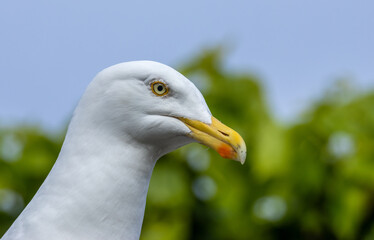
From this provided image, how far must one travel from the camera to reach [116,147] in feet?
7.49

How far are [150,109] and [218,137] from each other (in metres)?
0.28

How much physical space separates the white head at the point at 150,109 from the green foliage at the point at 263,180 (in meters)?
3.69

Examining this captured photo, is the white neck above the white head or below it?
below

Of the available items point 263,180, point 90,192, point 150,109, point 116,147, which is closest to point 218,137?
point 150,109

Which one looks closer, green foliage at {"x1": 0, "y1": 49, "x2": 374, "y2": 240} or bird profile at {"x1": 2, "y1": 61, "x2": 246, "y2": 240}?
bird profile at {"x1": 2, "y1": 61, "x2": 246, "y2": 240}

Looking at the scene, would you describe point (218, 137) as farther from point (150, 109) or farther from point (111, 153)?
point (111, 153)

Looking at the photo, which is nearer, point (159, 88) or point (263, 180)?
point (159, 88)

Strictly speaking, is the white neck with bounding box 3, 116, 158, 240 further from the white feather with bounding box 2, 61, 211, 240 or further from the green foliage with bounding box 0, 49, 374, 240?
the green foliage with bounding box 0, 49, 374, 240

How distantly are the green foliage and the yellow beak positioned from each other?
12.0ft

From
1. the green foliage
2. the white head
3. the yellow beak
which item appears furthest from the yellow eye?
the green foliage

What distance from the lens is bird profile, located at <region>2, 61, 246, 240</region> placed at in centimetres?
224

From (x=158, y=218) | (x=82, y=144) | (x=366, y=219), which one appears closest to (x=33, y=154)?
(x=158, y=218)

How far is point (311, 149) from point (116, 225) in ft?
14.3

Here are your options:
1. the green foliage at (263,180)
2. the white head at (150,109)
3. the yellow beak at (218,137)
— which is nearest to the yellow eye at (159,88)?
the white head at (150,109)
